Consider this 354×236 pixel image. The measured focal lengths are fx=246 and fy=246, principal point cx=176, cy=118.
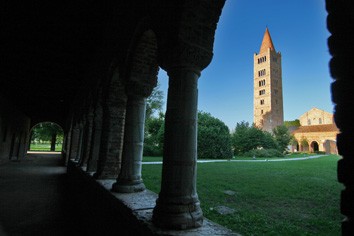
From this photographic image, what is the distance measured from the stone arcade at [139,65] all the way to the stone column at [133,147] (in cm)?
1

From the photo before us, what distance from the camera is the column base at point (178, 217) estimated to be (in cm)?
205

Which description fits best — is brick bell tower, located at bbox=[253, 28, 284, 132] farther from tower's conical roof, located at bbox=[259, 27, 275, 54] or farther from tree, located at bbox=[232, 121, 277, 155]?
tree, located at bbox=[232, 121, 277, 155]

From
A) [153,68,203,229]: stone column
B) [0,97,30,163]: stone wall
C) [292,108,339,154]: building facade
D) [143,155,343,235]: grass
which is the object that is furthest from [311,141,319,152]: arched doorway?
[153,68,203,229]: stone column

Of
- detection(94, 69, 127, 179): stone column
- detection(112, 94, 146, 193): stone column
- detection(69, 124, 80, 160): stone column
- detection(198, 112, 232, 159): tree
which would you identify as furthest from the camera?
detection(198, 112, 232, 159): tree

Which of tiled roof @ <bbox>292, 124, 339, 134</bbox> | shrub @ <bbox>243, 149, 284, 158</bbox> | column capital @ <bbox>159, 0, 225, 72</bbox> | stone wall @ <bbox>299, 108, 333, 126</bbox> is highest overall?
stone wall @ <bbox>299, 108, 333, 126</bbox>

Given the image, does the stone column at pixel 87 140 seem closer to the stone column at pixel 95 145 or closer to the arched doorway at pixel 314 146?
the stone column at pixel 95 145

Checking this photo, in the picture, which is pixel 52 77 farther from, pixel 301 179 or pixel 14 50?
pixel 301 179

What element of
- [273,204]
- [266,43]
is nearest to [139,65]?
[273,204]

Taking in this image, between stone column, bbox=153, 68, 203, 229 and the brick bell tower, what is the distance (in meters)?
54.3

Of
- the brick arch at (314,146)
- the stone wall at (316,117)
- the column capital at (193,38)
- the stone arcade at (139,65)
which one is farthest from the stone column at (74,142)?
the stone wall at (316,117)

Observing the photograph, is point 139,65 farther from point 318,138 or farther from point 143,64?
point 318,138

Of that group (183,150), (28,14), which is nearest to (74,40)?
(28,14)

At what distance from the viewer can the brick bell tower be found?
54.6m

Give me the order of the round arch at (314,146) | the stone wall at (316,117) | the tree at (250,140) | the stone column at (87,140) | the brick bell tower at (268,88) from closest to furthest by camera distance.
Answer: the stone column at (87,140), the tree at (250,140), the round arch at (314,146), the brick bell tower at (268,88), the stone wall at (316,117)
